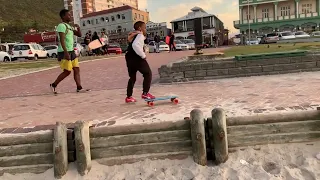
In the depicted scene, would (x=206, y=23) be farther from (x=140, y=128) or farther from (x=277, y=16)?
(x=140, y=128)

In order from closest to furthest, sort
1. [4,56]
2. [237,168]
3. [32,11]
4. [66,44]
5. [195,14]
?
[237,168], [66,44], [4,56], [195,14], [32,11]

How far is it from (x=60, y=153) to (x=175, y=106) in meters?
2.39

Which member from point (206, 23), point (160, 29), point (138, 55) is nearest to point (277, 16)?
point (206, 23)

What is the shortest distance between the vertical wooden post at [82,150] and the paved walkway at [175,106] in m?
1.02

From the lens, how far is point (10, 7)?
404 feet

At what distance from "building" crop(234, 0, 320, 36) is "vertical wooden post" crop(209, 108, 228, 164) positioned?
5785 cm

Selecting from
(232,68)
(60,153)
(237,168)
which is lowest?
(237,168)

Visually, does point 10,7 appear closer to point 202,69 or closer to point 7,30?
point 7,30

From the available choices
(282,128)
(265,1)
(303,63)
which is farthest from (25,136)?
(265,1)

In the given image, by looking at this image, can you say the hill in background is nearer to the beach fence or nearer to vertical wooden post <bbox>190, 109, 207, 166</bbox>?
the beach fence

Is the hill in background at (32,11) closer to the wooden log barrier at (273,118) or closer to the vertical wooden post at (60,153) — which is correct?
the vertical wooden post at (60,153)

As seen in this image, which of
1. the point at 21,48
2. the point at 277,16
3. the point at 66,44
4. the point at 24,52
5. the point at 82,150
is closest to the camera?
the point at 82,150

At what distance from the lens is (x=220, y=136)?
12.4 ft

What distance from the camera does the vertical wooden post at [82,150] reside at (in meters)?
3.76
